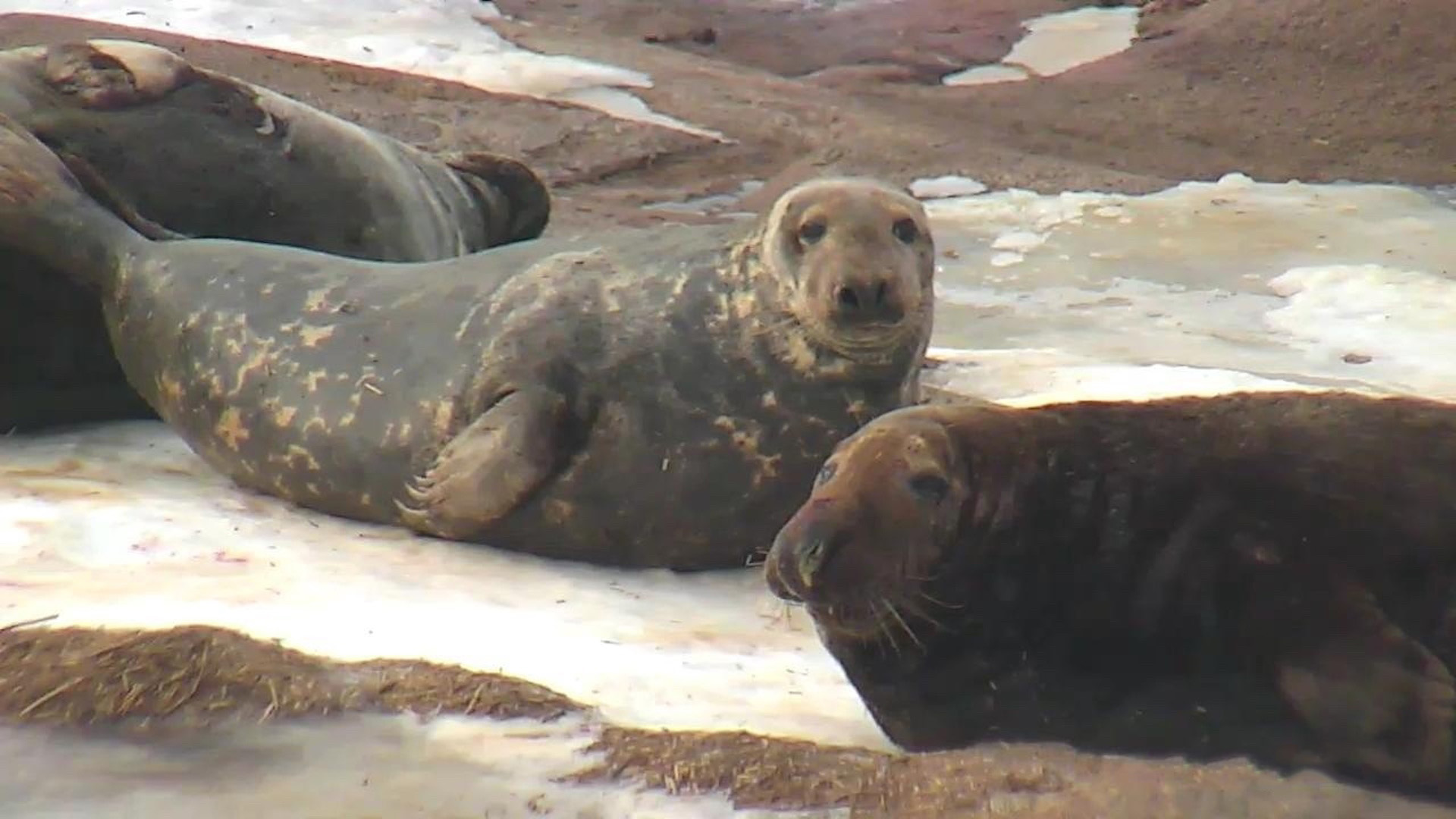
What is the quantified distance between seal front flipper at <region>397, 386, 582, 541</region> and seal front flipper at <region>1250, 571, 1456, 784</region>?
1.76m

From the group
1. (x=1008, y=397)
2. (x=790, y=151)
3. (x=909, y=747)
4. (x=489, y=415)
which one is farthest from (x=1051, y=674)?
(x=790, y=151)

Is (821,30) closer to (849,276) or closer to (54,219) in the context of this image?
(54,219)

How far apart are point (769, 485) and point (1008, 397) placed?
1144 millimetres

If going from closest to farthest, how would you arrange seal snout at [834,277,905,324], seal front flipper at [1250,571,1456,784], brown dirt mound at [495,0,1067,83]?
seal front flipper at [1250,571,1456,784]
seal snout at [834,277,905,324]
brown dirt mound at [495,0,1067,83]

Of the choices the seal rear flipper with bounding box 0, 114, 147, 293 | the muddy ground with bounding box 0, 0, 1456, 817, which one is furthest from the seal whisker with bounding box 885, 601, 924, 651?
the muddy ground with bounding box 0, 0, 1456, 817

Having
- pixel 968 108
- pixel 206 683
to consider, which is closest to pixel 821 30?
pixel 968 108

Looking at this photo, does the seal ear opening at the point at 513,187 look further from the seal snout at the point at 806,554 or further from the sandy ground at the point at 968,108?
the seal snout at the point at 806,554

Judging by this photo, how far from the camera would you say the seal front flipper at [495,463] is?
423cm

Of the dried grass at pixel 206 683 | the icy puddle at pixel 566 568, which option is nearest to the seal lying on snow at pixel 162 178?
the icy puddle at pixel 566 568

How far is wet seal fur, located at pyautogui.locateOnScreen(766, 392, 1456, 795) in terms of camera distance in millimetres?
2850

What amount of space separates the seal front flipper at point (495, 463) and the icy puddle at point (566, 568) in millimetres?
85

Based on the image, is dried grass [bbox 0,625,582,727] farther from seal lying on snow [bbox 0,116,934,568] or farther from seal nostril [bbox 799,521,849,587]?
seal lying on snow [bbox 0,116,934,568]

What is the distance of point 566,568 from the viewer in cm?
428

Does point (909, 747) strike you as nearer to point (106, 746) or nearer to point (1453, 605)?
point (1453, 605)
